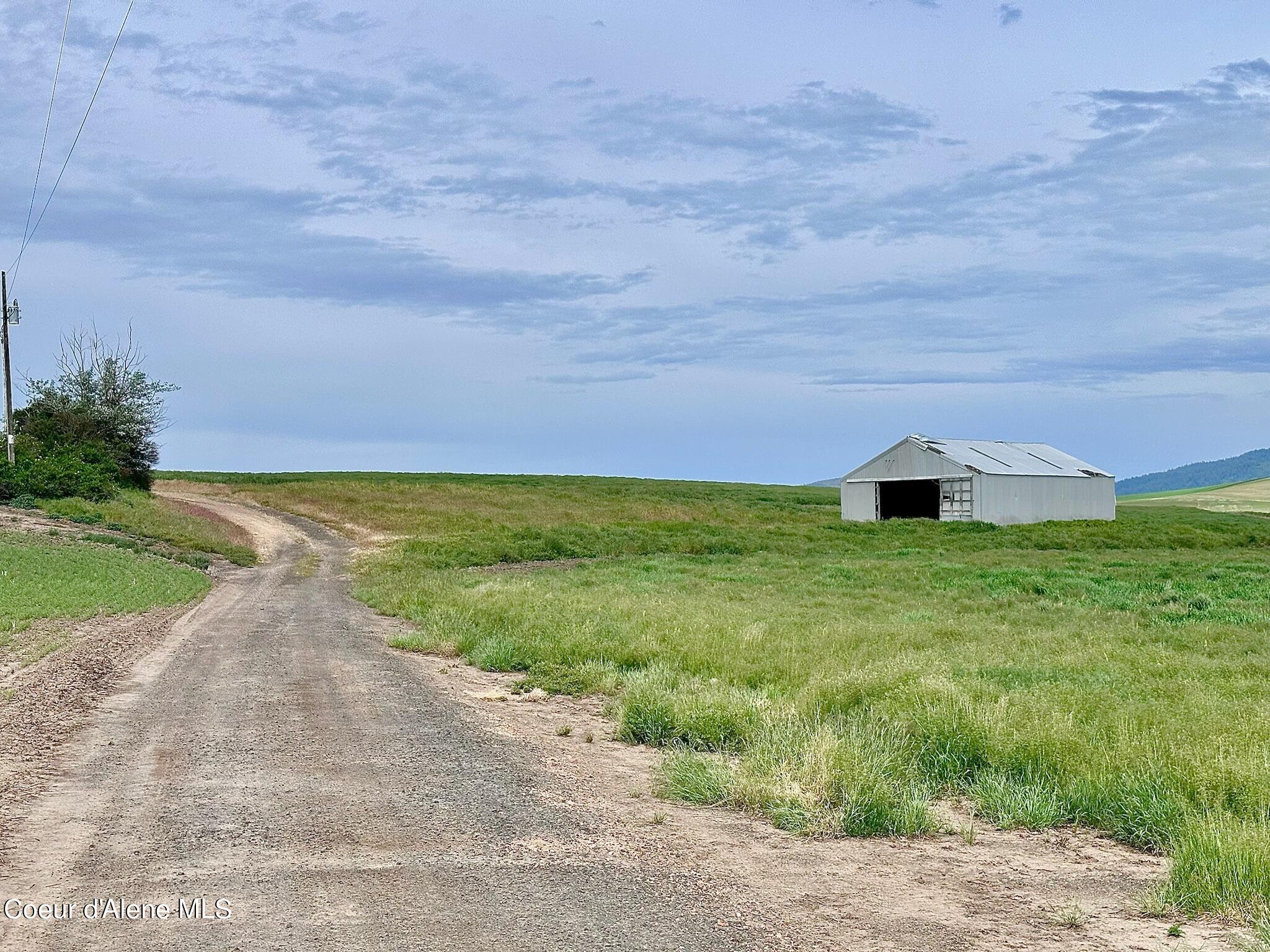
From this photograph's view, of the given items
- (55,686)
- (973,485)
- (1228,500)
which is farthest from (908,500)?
(55,686)

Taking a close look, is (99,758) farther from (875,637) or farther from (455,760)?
(875,637)

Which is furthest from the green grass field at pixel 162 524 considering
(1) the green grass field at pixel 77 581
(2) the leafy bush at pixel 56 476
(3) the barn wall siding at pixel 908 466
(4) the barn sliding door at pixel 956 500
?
(4) the barn sliding door at pixel 956 500

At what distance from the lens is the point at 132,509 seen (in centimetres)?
4478

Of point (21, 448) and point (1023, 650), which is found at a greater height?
point (21, 448)

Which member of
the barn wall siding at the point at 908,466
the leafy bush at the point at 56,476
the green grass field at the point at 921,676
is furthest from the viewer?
the barn wall siding at the point at 908,466

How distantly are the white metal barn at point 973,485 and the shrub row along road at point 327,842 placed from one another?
Answer: 50009mm

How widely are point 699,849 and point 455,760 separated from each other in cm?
300

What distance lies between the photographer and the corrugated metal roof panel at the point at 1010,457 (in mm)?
59375

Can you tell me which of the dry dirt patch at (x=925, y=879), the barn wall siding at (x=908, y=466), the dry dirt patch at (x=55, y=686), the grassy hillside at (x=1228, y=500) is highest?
the barn wall siding at (x=908, y=466)

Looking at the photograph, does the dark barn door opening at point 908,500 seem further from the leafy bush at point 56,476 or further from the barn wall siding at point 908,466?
the leafy bush at point 56,476

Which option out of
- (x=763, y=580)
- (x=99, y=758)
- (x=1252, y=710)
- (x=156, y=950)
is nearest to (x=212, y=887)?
(x=156, y=950)

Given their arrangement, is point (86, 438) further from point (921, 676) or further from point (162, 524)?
point (921, 676)

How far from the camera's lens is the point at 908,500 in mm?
64562

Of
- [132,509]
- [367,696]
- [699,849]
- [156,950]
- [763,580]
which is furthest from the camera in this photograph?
[132,509]
